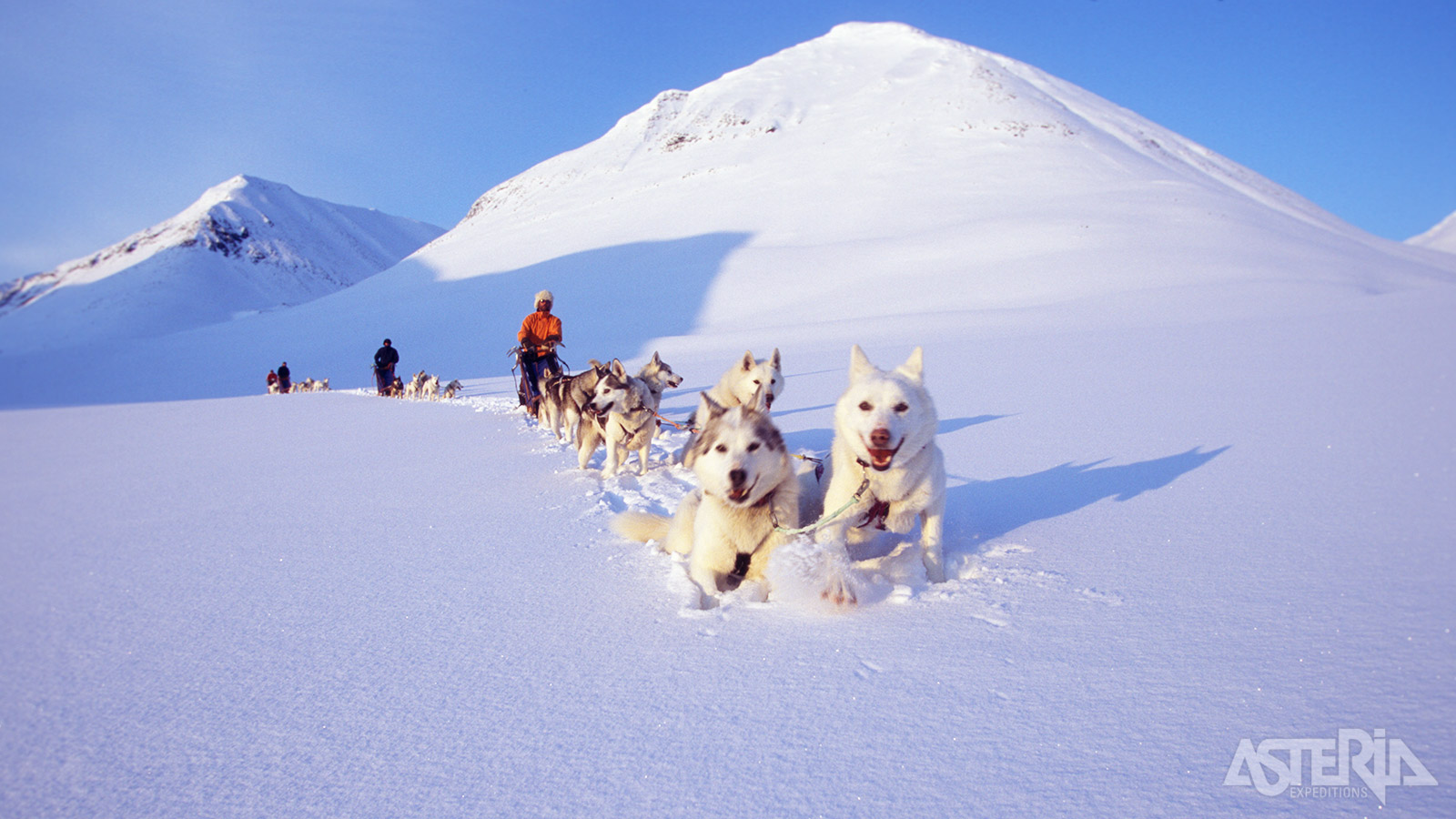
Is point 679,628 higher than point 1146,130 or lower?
lower

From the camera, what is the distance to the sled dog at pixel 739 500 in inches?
107

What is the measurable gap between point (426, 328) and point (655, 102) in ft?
196

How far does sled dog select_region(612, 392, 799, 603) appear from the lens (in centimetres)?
271

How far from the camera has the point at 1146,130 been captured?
54250 mm

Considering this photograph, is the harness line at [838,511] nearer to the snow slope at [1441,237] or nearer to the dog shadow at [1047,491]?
the dog shadow at [1047,491]

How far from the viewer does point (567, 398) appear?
6367 millimetres

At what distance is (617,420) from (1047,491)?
3265 mm

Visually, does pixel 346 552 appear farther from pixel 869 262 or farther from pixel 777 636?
pixel 869 262

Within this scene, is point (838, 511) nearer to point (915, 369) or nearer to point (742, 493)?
point (742, 493)

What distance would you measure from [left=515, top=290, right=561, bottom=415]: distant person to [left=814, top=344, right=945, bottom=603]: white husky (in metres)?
5.78

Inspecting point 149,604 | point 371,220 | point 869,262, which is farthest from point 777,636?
point 371,220

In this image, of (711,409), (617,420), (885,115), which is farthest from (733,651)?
(885,115)
